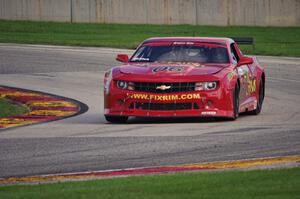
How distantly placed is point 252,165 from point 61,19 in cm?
4096

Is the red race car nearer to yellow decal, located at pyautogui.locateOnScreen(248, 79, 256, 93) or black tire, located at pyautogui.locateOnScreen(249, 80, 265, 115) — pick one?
yellow decal, located at pyautogui.locateOnScreen(248, 79, 256, 93)

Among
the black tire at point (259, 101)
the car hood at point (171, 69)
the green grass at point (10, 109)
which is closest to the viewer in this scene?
the car hood at point (171, 69)

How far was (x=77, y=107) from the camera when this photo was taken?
19.2m

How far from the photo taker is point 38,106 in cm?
1923

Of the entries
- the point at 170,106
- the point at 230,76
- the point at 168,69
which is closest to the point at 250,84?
the point at 230,76

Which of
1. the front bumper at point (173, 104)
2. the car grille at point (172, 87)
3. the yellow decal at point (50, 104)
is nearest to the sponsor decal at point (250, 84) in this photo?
the front bumper at point (173, 104)

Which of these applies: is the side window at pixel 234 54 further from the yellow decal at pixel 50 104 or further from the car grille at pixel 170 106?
the yellow decal at pixel 50 104

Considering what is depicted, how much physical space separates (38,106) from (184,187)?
33.7 ft

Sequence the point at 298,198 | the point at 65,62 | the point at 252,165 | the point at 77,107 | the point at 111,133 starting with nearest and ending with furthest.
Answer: the point at 298,198, the point at 252,165, the point at 111,133, the point at 77,107, the point at 65,62

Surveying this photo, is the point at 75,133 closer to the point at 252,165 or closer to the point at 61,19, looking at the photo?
the point at 252,165

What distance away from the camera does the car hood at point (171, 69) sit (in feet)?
52.0

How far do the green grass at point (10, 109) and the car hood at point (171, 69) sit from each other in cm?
261

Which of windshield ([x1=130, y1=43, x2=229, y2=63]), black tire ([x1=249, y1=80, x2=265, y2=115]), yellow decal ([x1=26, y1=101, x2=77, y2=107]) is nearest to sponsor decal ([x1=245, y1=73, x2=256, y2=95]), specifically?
black tire ([x1=249, y1=80, x2=265, y2=115])

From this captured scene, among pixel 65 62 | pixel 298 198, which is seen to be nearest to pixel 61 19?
pixel 65 62
